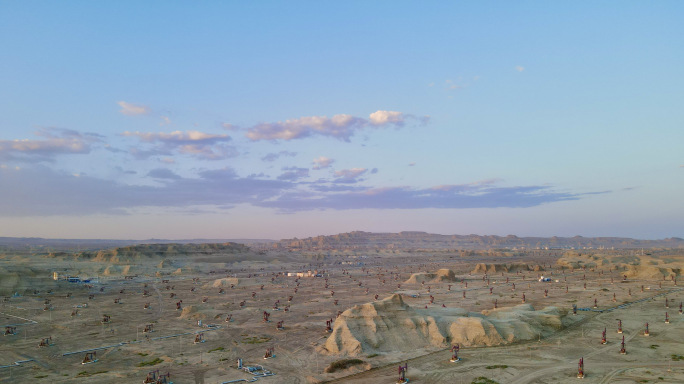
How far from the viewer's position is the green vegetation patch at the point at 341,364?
3591 cm

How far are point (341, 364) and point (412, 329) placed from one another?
1074cm

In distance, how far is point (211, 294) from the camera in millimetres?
99938

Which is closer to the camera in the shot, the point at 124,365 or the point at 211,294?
the point at 124,365

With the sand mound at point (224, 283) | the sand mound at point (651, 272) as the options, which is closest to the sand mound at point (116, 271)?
the sand mound at point (224, 283)

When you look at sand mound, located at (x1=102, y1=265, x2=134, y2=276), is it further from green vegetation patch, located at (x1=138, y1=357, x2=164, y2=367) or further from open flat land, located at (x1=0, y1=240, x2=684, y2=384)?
green vegetation patch, located at (x1=138, y1=357, x2=164, y2=367)

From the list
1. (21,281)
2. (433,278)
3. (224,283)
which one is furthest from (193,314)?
(433,278)

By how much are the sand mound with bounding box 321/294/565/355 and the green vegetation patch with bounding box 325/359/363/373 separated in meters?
2.89

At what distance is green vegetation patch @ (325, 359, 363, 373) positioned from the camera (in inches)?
1414

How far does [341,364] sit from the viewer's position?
36594 millimetres

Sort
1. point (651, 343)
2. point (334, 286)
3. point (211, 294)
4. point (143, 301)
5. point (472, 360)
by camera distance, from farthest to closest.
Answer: point (334, 286) < point (211, 294) < point (143, 301) < point (651, 343) < point (472, 360)

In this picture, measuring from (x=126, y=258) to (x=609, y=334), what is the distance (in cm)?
19922

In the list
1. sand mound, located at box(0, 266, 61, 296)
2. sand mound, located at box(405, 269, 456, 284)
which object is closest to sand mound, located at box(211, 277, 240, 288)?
sand mound, located at box(0, 266, 61, 296)

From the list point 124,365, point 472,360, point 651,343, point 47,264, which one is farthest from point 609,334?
point 47,264

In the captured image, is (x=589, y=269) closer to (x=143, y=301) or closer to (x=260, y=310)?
(x=260, y=310)
